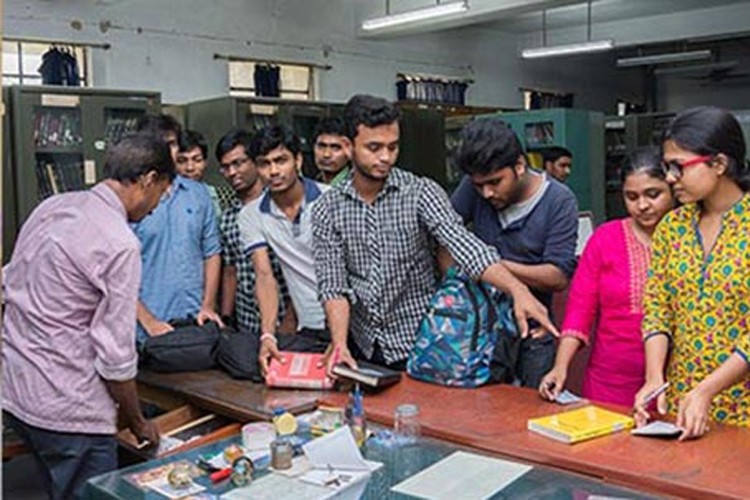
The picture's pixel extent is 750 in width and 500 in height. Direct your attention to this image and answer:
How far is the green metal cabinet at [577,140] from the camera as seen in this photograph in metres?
7.92

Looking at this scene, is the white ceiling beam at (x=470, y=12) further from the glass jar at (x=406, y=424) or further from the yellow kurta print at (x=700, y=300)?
the glass jar at (x=406, y=424)

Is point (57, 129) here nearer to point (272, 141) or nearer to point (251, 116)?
point (251, 116)

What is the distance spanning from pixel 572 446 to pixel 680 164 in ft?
2.21

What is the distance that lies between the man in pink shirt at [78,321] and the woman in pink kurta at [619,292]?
1114mm

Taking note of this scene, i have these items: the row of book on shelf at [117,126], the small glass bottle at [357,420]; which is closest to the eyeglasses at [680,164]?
the small glass bottle at [357,420]

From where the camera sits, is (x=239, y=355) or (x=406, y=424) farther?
(x=239, y=355)

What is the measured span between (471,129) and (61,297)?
1238 millimetres

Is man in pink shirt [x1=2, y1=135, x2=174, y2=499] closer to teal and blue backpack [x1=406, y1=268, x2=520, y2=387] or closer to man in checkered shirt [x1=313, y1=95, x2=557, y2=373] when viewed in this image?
man in checkered shirt [x1=313, y1=95, x2=557, y2=373]

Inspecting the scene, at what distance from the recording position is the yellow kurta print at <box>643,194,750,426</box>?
192 centimetres

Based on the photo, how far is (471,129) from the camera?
255cm

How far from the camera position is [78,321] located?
2.13m

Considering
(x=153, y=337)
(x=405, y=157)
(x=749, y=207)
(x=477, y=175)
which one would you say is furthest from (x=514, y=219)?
(x=405, y=157)

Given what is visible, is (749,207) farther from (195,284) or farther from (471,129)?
(195,284)

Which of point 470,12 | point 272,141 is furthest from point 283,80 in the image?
point 272,141
